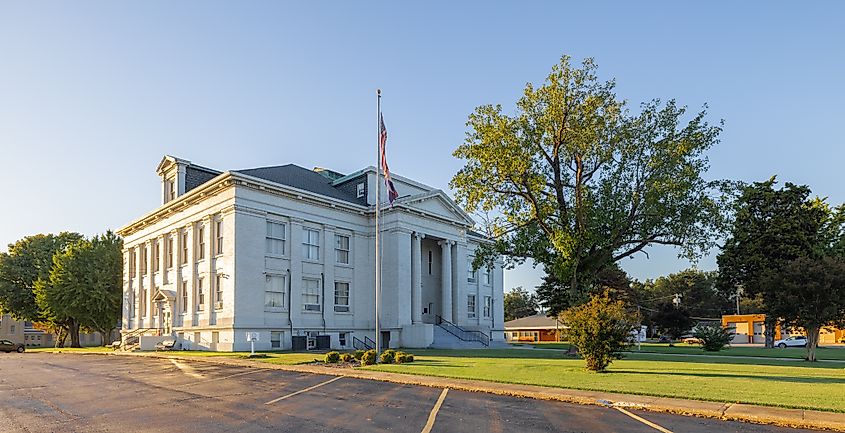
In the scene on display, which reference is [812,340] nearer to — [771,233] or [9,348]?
[771,233]

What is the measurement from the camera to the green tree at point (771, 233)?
176 ft

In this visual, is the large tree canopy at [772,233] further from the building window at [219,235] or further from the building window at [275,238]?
the building window at [219,235]

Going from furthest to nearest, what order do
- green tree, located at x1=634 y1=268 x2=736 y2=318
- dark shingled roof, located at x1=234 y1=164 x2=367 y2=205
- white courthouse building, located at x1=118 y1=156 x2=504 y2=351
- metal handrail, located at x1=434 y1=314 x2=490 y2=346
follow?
green tree, located at x1=634 y1=268 x2=736 y2=318 < metal handrail, located at x1=434 y1=314 x2=490 y2=346 < dark shingled roof, located at x1=234 y1=164 x2=367 y2=205 < white courthouse building, located at x1=118 y1=156 x2=504 y2=351

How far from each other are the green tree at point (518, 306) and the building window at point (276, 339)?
9633 cm

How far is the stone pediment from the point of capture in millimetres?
48219

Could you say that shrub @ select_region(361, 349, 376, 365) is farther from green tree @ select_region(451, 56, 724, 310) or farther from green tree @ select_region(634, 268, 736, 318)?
green tree @ select_region(634, 268, 736, 318)

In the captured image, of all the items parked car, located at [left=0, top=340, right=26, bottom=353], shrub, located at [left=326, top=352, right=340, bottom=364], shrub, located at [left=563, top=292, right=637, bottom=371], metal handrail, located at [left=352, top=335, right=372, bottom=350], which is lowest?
parked car, located at [left=0, top=340, right=26, bottom=353]

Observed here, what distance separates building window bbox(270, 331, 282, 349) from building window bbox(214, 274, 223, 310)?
3686 millimetres

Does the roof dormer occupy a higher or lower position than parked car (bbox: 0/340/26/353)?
higher

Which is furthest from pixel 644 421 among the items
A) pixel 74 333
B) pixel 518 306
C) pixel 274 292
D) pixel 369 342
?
pixel 518 306

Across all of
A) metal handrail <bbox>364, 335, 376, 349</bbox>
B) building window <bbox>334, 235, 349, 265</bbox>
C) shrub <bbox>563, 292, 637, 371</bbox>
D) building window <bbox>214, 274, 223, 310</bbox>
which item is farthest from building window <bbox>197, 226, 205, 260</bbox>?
shrub <bbox>563, 292, 637, 371</bbox>

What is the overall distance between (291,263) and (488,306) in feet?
81.3

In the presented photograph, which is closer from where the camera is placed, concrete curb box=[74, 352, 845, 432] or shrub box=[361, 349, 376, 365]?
concrete curb box=[74, 352, 845, 432]

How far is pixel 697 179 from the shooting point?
33.7 meters
